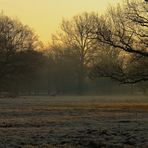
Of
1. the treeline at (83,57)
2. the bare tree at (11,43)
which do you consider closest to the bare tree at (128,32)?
the treeline at (83,57)

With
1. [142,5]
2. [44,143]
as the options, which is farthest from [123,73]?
[44,143]

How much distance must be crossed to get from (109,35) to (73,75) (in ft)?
264

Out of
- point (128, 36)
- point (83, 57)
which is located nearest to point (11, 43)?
point (83, 57)

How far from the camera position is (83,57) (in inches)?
4759

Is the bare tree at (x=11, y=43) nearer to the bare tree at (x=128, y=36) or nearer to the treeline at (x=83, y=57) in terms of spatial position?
the treeline at (x=83, y=57)

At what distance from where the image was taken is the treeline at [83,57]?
150ft

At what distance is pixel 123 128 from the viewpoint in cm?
2397

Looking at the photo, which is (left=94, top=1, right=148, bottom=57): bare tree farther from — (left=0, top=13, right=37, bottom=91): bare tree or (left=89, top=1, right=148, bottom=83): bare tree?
(left=0, top=13, right=37, bottom=91): bare tree

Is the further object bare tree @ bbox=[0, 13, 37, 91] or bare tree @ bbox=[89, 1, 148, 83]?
bare tree @ bbox=[0, 13, 37, 91]

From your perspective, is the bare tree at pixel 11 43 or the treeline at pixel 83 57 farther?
the bare tree at pixel 11 43

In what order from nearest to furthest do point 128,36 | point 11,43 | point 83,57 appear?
point 128,36
point 11,43
point 83,57

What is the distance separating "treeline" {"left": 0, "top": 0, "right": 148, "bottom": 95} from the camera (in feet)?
150

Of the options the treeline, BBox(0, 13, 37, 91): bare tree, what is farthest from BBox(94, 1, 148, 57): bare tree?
BBox(0, 13, 37, 91): bare tree

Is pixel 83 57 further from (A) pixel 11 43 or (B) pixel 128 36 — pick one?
(B) pixel 128 36
